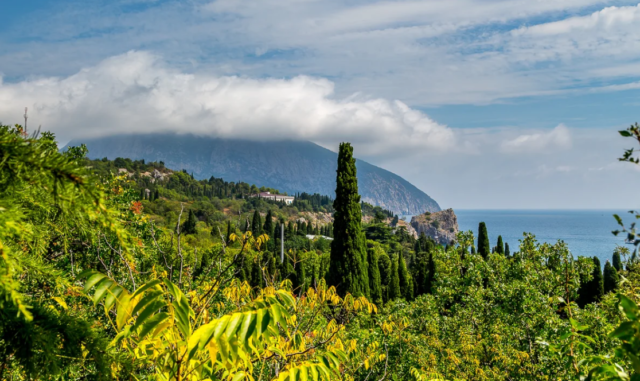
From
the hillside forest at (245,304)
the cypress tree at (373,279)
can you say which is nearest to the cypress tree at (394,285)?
the cypress tree at (373,279)

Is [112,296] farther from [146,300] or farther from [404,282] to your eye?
[404,282]

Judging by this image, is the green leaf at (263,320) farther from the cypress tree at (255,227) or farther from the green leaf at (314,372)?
the cypress tree at (255,227)

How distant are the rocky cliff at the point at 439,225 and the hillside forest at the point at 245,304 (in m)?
145

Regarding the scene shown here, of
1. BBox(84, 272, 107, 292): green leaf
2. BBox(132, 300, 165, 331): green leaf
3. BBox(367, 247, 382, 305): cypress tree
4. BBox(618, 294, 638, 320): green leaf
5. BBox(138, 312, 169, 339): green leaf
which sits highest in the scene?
BBox(84, 272, 107, 292): green leaf

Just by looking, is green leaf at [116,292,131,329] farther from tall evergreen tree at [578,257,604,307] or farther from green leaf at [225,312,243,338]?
tall evergreen tree at [578,257,604,307]

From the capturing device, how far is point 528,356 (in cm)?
849

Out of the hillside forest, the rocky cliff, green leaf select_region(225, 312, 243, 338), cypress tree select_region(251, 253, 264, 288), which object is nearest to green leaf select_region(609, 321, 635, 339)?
the hillside forest

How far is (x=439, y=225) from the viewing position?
17112 cm

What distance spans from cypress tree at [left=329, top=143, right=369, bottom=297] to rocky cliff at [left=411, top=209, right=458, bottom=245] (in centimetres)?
14526

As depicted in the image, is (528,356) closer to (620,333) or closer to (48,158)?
(620,333)

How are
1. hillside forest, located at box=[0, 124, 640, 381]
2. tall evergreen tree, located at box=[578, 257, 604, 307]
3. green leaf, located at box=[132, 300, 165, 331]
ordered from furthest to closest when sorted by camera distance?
1. tall evergreen tree, located at box=[578, 257, 604, 307]
2. green leaf, located at box=[132, 300, 165, 331]
3. hillside forest, located at box=[0, 124, 640, 381]

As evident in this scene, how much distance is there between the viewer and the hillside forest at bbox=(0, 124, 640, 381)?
118cm

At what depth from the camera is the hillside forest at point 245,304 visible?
1.18 m

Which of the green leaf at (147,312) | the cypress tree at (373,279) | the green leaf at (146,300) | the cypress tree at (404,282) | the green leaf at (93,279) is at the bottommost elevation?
the cypress tree at (404,282)
